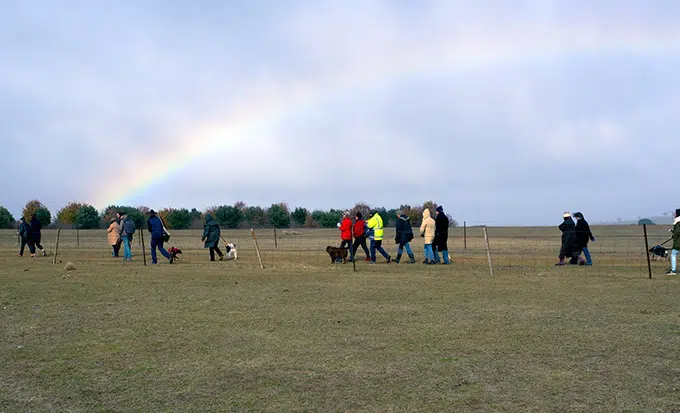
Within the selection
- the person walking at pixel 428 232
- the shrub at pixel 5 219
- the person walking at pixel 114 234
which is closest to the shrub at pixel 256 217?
the shrub at pixel 5 219

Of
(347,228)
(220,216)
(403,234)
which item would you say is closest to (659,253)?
(403,234)

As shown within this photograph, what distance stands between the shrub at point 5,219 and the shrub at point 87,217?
663 centimetres

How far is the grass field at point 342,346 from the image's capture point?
209 inches

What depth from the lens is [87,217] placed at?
63812mm

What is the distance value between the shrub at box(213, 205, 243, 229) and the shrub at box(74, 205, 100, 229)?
13.1m

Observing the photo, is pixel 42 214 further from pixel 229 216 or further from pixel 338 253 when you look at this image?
pixel 338 253

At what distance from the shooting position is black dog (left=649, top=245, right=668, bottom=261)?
18688 millimetres

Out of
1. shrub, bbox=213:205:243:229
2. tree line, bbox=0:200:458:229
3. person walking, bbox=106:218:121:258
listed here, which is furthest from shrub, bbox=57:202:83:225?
person walking, bbox=106:218:121:258

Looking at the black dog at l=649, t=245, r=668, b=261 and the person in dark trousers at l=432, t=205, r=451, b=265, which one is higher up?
the person in dark trousers at l=432, t=205, r=451, b=265

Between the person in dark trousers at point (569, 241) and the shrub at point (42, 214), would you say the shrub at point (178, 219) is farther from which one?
the person in dark trousers at point (569, 241)

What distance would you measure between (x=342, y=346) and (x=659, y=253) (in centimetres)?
1587

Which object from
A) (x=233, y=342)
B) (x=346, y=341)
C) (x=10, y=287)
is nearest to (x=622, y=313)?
(x=346, y=341)

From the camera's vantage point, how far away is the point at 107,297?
11492mm

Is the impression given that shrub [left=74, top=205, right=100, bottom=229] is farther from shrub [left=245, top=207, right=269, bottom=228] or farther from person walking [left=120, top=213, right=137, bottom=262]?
person walking [left=120, top=213, right=137, bottom=262]
